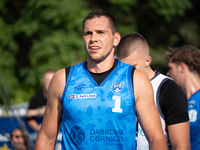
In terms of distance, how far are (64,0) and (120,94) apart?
34.4ft

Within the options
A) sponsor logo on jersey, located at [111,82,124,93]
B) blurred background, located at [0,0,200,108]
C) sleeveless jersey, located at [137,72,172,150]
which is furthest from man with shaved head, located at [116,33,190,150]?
blurred background, located at [0,0,200,108]

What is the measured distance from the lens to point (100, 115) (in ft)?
7.06

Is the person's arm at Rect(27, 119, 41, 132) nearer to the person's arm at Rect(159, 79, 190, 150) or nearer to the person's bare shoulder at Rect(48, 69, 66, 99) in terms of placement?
the person's bare shoulder at Rect(48, 69, 66, 99)

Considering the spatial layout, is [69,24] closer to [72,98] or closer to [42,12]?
[42,12]

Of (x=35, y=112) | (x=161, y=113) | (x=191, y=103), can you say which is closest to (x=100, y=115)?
(x=161, y=113)

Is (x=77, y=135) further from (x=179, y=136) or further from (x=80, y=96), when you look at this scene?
(x=179, y=136)

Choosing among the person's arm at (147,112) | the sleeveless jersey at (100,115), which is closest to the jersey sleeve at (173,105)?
the person's arm at (147,112)

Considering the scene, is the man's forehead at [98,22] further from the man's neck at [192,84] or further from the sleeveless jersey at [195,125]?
the sleeveless jersey at [195,125]

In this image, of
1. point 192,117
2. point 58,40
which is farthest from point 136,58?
point 58,40

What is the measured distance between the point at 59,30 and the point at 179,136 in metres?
10.4

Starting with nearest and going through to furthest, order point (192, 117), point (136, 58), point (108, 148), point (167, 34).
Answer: point (108, 148) → point (136, 58) → point (192, 117) → point (167, 34)

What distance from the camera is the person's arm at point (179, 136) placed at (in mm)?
2400

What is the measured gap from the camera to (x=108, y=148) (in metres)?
2.15

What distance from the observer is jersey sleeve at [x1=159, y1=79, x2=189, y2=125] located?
2488 mm
